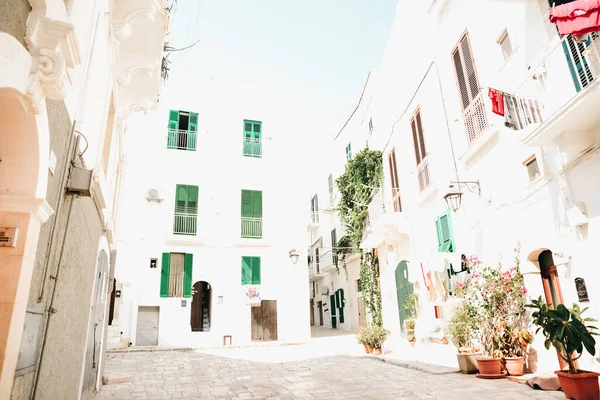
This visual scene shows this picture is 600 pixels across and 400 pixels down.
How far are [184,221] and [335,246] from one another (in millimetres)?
10374

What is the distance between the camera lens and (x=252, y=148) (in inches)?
773

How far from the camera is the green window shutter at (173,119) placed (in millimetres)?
18859

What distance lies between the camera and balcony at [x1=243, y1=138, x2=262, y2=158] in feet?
64.1

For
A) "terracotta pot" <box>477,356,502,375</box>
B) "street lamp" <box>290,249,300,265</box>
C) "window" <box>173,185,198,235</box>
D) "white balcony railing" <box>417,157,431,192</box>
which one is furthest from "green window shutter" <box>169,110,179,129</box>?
"terracotta pot" <box>477,356,502,375</box>

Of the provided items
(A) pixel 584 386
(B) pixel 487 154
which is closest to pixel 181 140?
(B) pixel 487 154

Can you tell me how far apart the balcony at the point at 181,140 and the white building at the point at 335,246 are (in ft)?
23.9

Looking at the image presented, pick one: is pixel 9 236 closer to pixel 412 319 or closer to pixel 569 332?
pixel 569 332

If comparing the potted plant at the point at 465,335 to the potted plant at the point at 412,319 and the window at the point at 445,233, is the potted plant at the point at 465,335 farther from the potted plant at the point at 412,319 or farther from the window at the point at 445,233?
the potted plant at the point at 412,319

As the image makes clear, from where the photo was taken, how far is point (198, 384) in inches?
305

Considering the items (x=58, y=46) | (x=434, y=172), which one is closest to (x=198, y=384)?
(x=58, y=46)

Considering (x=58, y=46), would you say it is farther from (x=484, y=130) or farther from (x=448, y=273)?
(x=448, y=273)

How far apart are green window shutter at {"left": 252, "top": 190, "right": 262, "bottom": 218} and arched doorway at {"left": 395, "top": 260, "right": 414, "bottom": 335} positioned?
7423 millimetres

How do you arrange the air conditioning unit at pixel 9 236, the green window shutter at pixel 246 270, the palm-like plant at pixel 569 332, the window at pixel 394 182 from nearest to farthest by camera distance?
the air conditioning unit at pixel 9 236 < the palm-like plant at pixel 569 332 < the window at pixel 394 182 < the green window shutter at pixel 246 270

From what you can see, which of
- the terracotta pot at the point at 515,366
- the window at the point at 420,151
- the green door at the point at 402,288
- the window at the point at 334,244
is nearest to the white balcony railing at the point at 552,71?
the terracotta pot at the point at 515,366
